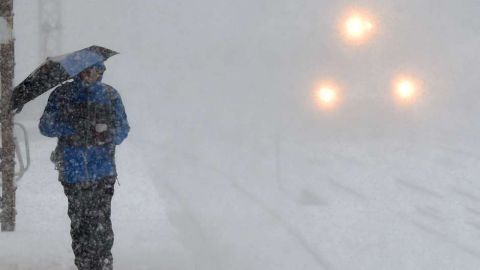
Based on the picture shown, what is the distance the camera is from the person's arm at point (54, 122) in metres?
3.80

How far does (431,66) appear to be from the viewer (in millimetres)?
34625

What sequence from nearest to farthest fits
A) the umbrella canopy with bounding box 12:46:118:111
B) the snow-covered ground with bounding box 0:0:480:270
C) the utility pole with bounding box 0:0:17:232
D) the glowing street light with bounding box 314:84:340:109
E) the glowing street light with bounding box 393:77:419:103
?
1. the umbrella canopy with bounding box 12:46:118:111
2. the utility pole with bounding box 0:0:17:232
3. the snow-covered ground with bounding box 0:0:480:270
4. the glowing street light with bounding box 314:84:340:109
5. the glowing street light with bounding box 393:77:419:103

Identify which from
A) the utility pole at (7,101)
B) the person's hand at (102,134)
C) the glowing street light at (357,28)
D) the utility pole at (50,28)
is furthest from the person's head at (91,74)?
the glowing street light at (357,28)

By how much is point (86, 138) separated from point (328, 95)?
2533 cm

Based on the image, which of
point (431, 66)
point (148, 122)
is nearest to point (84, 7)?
point (148, 122)

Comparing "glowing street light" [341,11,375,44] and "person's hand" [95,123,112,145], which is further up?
"person's hand" [95,123,112,145]

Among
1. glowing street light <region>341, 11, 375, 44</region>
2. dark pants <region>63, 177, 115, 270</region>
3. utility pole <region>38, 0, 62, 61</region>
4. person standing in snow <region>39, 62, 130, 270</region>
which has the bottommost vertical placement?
glowing street light <region>341, 11, 375, 44</region>

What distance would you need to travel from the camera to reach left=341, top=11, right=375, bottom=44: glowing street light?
982 inches

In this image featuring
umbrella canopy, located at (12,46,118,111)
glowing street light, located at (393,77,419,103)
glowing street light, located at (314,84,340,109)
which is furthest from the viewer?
glowing street light, located at (393,77,419,103)

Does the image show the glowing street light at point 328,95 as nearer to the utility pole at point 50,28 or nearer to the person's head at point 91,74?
the utility pole at point 50,28

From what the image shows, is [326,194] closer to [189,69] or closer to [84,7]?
[189,69]

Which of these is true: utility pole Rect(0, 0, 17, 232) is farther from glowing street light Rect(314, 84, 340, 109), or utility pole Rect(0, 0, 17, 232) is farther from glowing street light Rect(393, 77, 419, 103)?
glowing street light Rect(393, 77, 419, 103)

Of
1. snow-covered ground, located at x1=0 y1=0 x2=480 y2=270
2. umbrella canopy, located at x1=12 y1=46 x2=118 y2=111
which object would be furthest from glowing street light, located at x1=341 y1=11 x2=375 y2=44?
umbrella canopy, located at x1=12 y1=46 x2=118 y2=111

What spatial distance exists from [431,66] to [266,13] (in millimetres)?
29691
